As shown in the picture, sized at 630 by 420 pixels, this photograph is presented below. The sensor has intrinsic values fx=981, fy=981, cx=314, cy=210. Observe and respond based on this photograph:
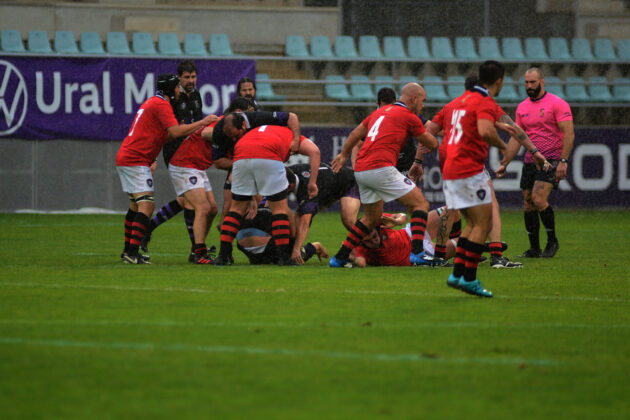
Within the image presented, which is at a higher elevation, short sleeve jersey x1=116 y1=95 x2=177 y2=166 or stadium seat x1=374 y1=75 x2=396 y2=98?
stadium seat x1=374 y1=75 x2=396 y2=98

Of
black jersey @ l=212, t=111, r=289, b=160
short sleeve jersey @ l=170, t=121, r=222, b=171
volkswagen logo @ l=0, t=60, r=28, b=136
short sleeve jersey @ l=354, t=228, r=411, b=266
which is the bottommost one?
short sleeve jersey @ l=354, t=228, r=411, b=266

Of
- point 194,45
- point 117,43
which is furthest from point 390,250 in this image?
point 117,43

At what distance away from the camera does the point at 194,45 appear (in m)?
22.4

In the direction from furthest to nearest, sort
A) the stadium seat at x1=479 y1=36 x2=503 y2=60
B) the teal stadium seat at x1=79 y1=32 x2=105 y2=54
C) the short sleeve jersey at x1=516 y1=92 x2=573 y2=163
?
1. the stadium seat at x1=479 y1=36 x2=503 y2=60
2. the teal stadium seat at x1=79 y1=32 x2=105 y2=54
3. the short sleeve jersey at x1=516 y1=92 x2=573 y2=163

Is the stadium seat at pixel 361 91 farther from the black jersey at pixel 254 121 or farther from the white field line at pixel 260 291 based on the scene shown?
the white field line at pixel 260 291

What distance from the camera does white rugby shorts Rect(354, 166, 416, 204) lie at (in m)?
9.98

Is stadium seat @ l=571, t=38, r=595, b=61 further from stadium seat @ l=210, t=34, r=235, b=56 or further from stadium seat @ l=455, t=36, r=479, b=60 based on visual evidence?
stadium seat @ l=210, t=34, r=235, b=56

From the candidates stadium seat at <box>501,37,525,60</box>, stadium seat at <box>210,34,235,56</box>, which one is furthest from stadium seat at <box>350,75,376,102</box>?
stadium seat at <box>501,37,525,60</box>

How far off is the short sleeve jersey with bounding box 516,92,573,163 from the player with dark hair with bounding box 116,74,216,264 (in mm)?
4049

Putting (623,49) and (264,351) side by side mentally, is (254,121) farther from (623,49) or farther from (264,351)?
(623,49)

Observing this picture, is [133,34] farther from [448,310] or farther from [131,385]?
[131,385]

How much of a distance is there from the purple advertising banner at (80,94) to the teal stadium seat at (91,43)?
8.81ft

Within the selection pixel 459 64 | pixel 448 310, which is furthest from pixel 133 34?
pixel 448 310

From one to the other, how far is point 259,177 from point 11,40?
13.3 meters
